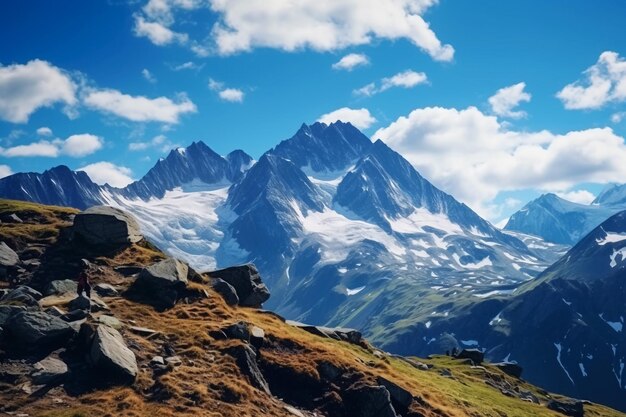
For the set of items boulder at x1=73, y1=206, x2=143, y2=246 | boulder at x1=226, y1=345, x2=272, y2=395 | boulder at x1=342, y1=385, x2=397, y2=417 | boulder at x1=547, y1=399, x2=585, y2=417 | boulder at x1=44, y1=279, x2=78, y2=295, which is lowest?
boulder at x1=547, y1=399, x2=585, y2=417

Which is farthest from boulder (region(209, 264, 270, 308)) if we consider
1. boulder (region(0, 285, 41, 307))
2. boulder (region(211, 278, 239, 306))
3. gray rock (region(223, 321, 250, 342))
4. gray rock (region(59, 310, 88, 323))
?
boulder (region(0, 285, 41, 307))

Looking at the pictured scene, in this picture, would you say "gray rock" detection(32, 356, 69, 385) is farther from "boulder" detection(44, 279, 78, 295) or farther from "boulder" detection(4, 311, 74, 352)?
"boulder" detection(44, 279, 78, 295)

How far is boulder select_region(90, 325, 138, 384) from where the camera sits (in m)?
35.3

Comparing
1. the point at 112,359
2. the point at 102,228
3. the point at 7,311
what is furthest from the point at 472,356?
the point at 7,311

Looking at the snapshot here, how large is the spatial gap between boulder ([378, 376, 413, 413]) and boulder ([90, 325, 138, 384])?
773 inches

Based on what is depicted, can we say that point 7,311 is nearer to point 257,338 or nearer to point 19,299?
point 19,299

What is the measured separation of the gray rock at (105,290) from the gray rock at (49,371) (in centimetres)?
1300

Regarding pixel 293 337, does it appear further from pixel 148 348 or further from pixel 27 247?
pixel 27 247

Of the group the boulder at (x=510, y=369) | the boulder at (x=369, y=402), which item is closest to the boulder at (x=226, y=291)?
the boulder at (x=369, y=402)

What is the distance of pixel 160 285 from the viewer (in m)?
50.6

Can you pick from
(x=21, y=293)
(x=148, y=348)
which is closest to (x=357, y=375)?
(x=148, y=348)

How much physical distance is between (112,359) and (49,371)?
12.3ft

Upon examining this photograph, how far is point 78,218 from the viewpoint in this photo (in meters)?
59.7

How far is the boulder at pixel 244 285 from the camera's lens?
61.6 meters
